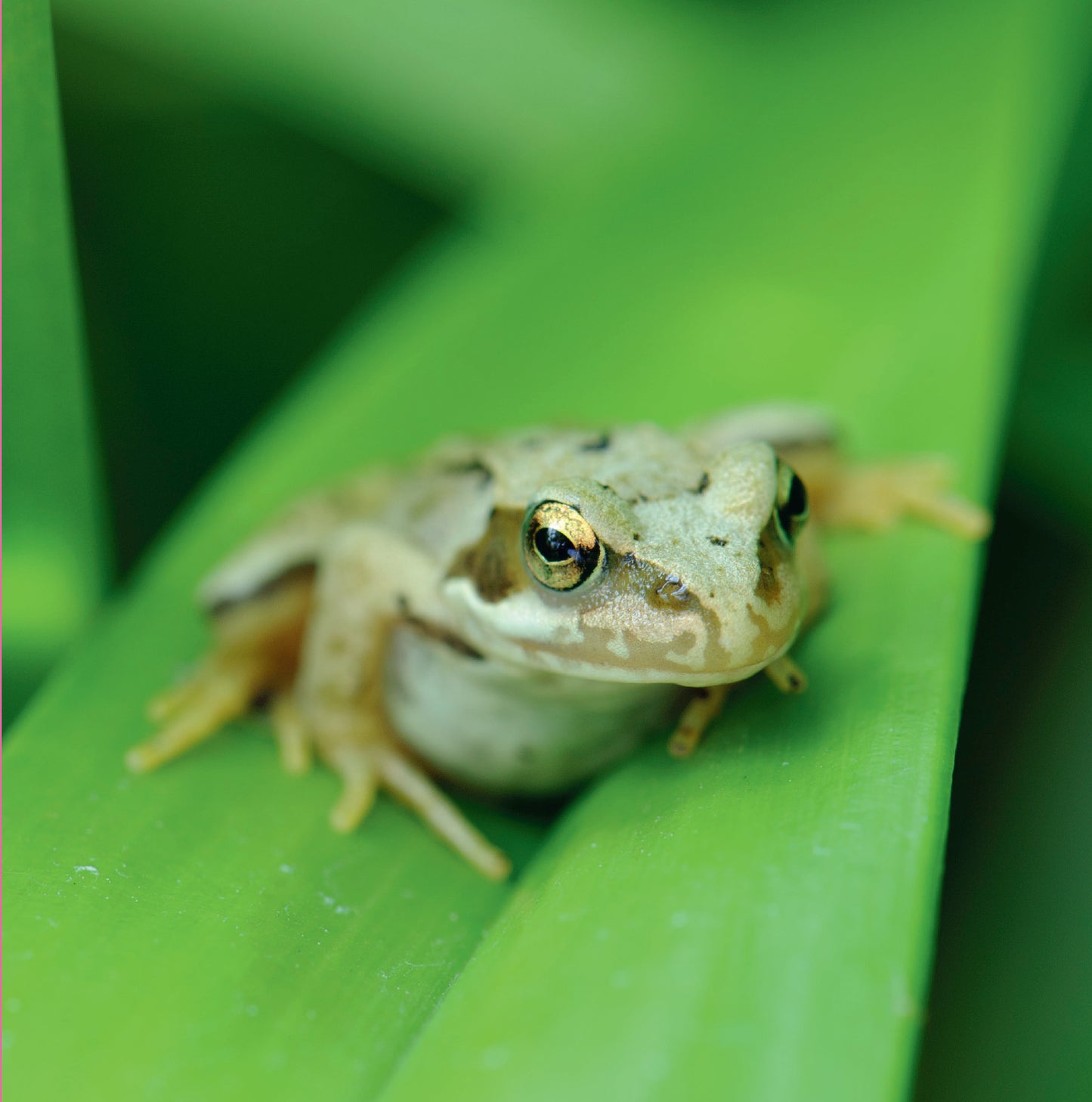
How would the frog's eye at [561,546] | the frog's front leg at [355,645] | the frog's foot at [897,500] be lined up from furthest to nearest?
the frog's front leg at [355,645], the frog's foot at [897,500], the frog's eye at [561,546]

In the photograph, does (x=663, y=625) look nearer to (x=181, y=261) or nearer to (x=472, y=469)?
(x=472, y=469)

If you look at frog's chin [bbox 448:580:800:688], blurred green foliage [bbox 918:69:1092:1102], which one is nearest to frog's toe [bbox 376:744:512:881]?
frog's chin [bbox 448:580:800:688]

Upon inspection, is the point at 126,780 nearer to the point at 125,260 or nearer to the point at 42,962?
the point at 42,962

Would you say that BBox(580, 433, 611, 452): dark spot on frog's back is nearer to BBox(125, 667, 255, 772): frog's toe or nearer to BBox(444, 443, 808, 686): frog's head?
BBox(444, 443, 808, 686): frog's head

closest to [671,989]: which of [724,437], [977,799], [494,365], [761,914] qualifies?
[761,914]

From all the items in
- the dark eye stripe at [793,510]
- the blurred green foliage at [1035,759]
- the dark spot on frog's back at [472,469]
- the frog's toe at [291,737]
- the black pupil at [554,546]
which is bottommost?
the blurred green foliage at [1035,759]

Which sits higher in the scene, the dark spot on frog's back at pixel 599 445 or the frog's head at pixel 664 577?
the dark spot on frog's back at pixel 599 445

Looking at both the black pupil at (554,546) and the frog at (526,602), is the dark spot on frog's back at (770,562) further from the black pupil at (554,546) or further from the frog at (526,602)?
the black pupil at (554,546)

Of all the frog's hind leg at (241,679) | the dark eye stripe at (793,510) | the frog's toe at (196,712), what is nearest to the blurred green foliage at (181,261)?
the frog's hind leg at (241,679)
